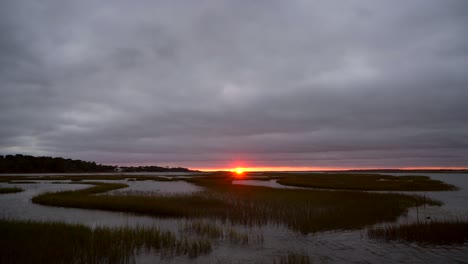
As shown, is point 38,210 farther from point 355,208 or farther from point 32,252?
point 355,208

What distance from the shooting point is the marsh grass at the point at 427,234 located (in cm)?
1627

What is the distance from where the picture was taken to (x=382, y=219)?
2205 cm

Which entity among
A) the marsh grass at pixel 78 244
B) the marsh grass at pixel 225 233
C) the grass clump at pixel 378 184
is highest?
the marsh grass at pixel 78 244

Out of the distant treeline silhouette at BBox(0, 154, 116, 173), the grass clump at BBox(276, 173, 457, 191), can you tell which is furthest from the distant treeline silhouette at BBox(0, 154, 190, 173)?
the grass clump at BBox(276, 173, 457, 191)

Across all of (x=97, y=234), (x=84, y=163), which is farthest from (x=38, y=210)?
(x=84, y=163)

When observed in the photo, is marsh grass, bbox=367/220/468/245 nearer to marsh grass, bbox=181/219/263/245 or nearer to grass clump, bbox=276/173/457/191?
marsh grass, bbox=181/219/263/245

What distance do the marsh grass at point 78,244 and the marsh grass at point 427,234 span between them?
369 inches

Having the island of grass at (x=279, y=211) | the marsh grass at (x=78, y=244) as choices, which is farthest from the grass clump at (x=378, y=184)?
the marsh grass at (x=78, y=244)

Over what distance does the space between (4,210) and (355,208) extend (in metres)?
27.6

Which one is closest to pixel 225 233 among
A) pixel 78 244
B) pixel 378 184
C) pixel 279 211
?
pixel 78 244

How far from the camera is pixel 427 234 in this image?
16812mm

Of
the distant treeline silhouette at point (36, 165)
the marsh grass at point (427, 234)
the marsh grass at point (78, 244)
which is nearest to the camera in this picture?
the marsh grass at point (78, 244)

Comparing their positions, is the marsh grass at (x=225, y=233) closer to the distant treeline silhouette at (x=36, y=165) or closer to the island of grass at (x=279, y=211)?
the island of grass at (x=279, y=211)

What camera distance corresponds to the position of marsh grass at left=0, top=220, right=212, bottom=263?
39.1ft
